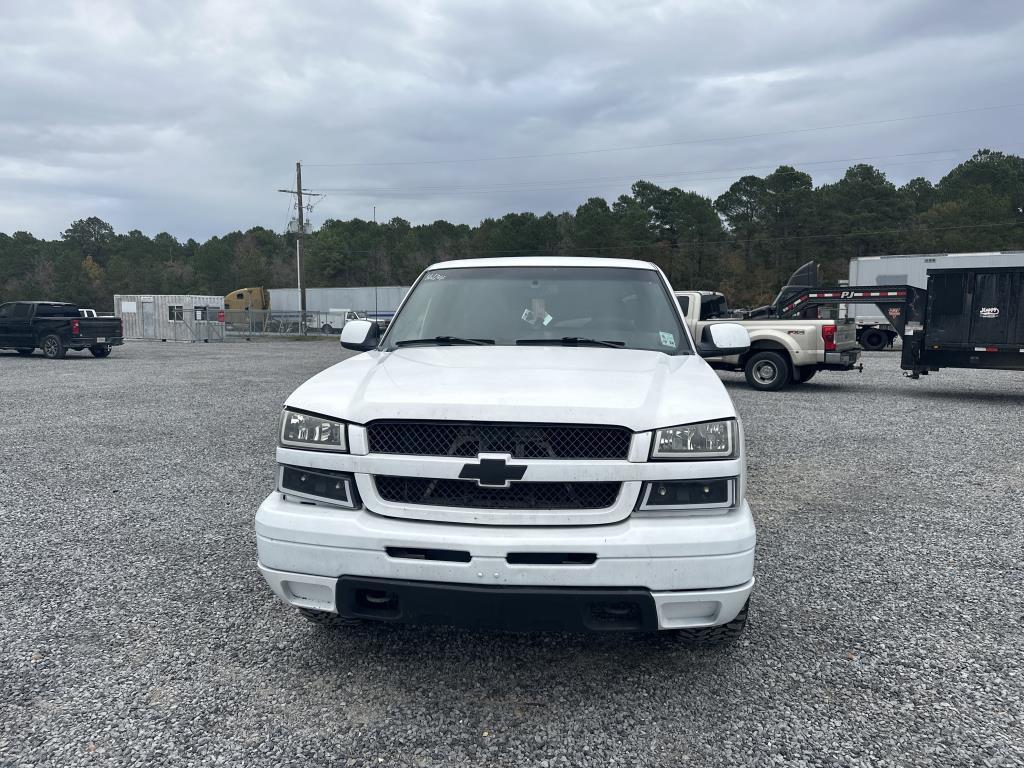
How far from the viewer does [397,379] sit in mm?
3166

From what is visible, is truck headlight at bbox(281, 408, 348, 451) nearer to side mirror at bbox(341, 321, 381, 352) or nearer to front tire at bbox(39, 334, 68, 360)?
side mirror at bbox(341, 321, 381, 352)

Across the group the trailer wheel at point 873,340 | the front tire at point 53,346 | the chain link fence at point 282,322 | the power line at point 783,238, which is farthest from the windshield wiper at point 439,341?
the power line at point 783,238

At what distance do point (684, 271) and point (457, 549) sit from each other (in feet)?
223

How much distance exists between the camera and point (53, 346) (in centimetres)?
2331

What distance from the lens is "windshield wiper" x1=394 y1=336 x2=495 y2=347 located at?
4016 mm

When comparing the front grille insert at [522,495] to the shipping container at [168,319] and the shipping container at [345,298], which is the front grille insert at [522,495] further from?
Answer: the shipping container at [345,298]

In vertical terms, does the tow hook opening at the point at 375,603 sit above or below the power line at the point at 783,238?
below

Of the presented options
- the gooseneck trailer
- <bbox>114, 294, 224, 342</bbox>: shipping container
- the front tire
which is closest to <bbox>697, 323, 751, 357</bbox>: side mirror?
the gooseneck trailer

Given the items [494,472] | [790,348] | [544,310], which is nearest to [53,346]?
[790,348]

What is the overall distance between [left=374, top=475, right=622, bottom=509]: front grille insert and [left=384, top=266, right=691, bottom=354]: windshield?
133 centimetres

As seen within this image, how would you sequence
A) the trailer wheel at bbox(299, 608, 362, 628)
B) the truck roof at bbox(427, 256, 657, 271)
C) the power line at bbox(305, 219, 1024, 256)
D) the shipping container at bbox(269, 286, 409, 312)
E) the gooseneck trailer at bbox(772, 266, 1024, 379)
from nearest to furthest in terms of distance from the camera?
1. the trailer wheel at bbox(299, 608, 362, 628)
2. the truck roof at bbox(427, 256, 657, 271)
3. the gooseneck trailer at bbox(772, 266, 1024, 379)
4. the shipping container at bbox(269, 286, 409, 312)
5. the power line at bbox(305, 219, 1024, 256)

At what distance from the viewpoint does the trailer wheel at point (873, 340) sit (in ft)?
84.6

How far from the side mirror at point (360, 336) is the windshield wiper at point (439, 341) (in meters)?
0.50

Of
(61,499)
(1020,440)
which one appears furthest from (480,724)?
(1020,440)
